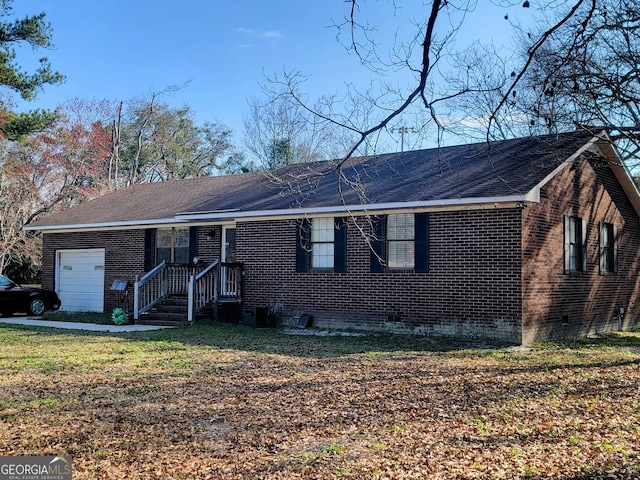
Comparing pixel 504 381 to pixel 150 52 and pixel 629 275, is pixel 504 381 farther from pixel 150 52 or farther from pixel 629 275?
pixel 150 52

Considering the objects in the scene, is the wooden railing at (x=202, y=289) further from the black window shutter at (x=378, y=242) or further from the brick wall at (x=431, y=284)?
the black window shutter at (x=378, y=242)

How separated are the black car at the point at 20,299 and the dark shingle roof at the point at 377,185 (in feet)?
8.02

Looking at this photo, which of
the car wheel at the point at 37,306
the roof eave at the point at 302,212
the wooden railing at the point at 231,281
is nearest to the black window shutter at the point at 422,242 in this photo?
the roof eave at the point at 302,212

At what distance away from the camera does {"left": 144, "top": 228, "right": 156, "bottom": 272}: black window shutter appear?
18.2m

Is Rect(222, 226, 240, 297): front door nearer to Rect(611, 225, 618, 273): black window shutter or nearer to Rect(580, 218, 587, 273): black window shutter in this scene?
Rect(580, 218, 587, 273): black window shutter

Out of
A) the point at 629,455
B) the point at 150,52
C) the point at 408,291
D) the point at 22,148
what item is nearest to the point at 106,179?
the point at 22,148

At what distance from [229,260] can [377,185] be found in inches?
186

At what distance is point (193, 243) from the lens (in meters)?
17.5

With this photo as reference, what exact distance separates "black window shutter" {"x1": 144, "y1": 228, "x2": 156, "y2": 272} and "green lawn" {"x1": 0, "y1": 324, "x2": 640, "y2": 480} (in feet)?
22.3

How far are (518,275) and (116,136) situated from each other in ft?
97.8

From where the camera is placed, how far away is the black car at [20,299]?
61.6ft

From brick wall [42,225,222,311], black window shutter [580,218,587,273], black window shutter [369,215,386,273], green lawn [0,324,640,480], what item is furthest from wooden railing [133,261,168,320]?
black window shutter [580,218,587,273]

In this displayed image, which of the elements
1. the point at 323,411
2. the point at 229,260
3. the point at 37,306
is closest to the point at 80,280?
the point at 37,306

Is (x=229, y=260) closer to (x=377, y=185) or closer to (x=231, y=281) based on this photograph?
(x=231, y=281)
